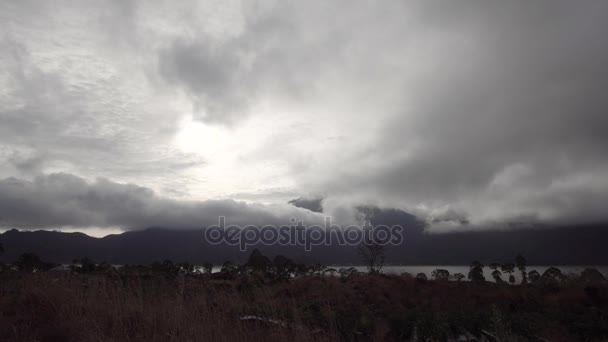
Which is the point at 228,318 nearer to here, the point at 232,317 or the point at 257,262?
the point at 232,317

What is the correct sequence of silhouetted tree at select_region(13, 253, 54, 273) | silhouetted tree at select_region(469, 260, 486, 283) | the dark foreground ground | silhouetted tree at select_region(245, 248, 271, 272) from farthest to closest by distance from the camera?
silhouetted tree at select_region(245, 248, 271, 272) < silhouetted tree at select_region(469, 260, 486, 283) < silhouetted tree at select_region(13, 253, 54, 273) < the dark foreground ground

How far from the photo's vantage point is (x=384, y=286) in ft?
74.6

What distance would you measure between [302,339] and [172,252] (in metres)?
188

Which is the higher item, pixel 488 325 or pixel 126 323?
pixel 126 323

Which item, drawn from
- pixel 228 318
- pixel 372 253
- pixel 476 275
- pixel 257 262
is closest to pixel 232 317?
pixel 228 318

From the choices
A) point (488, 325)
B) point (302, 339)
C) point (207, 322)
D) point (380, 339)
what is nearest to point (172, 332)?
point (207, 322)

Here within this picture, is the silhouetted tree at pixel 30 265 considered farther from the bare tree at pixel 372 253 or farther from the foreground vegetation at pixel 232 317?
the bare tree at pixel 372 253

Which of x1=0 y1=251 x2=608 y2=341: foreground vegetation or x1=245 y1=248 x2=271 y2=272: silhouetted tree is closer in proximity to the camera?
x1=0 y1=251 x2=608 y2=341: foreground vegetation

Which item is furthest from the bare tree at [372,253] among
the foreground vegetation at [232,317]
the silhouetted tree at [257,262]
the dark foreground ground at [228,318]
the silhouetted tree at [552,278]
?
the dark foreground ground at [228,318]

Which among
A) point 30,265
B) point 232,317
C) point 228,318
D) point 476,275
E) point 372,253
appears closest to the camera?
point 228,318

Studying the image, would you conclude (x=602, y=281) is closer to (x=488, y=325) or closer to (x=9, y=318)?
(x=488, y=325)

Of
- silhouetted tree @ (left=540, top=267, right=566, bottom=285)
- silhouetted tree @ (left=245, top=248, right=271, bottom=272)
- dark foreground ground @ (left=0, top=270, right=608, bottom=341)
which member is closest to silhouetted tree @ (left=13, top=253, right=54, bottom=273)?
dark foreground ground @ (left=0, top=270, right=608, bottom=341)

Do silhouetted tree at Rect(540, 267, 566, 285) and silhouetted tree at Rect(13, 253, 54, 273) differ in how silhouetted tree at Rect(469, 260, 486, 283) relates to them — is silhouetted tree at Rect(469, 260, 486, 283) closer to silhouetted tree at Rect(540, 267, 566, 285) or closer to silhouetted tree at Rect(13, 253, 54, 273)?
silhouetted tree at Rect(540, 267, 566, 285)

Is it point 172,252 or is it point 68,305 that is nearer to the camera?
point 68,305
